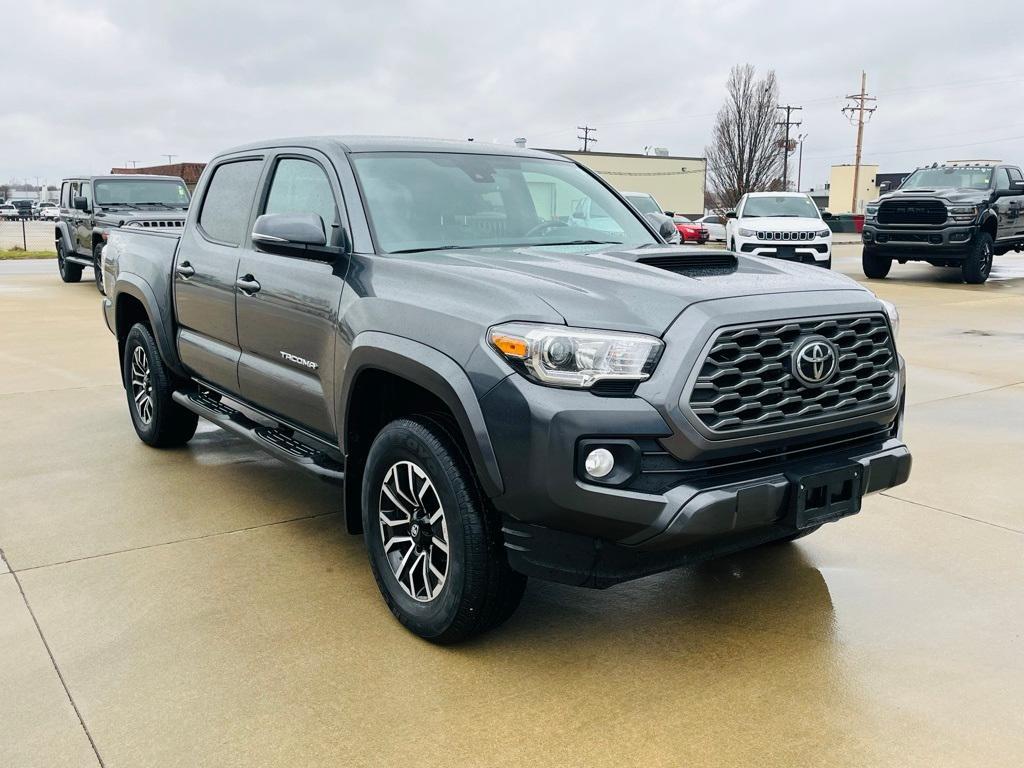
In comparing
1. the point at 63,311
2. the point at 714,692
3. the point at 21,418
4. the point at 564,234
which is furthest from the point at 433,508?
the point at 63,311

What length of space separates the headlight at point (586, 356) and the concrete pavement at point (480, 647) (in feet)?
3.41

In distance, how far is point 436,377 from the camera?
3145 mm

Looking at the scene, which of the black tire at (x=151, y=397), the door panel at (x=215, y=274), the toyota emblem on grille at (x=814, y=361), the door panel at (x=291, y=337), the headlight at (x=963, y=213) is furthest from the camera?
the headlight at (x=963, y=213)

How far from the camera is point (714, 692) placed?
3107mm

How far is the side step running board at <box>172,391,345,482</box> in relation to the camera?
405 centimetres

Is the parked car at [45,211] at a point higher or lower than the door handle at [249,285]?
lower

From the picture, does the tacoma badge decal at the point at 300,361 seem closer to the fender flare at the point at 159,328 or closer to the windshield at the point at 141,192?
the fender flare at the point at 159,328

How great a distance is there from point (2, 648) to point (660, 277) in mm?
2630

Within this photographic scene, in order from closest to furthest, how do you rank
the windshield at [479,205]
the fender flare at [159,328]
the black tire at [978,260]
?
the windshield at [479,205], the fender flare at [159,328], the black tire at [978,260]

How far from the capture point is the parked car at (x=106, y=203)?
50.5ft

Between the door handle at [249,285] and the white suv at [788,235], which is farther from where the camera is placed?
the white suv at [788,235]

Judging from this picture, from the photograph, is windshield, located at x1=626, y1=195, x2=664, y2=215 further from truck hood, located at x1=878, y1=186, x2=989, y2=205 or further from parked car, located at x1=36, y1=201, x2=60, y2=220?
parked car, located at x1=36, y1=201, x2=60, y2=220

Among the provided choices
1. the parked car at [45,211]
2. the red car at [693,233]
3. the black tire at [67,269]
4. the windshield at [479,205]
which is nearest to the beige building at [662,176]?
the red car at [693,233]

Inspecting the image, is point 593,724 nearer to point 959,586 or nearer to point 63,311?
point 959,586
